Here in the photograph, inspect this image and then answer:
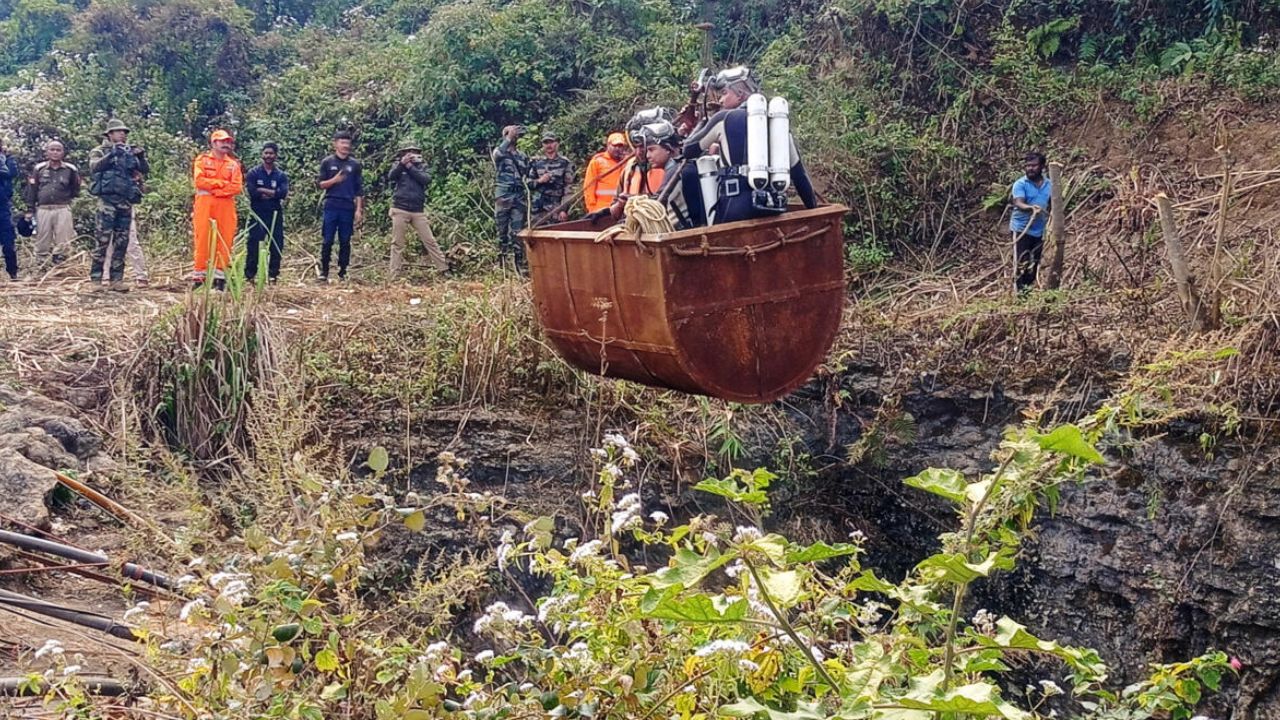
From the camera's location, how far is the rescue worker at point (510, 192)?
459 inches

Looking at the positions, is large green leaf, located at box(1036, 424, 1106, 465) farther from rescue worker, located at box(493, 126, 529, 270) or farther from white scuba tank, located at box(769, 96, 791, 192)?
rescue worker, located at box(493, 126, 529, 270)

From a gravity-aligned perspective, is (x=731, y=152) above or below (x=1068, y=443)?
above

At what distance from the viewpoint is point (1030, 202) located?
9.90 meters

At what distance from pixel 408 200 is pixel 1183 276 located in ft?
21.9

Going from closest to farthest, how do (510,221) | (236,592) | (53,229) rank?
(236,592) → (53,229) → (510,221)

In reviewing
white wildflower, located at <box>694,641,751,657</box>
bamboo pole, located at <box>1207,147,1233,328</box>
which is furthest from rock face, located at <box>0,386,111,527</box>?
bamboo pole, located at <box>1207,147,1233,328</box>

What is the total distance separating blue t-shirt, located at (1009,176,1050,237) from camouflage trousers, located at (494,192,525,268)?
14.7ft

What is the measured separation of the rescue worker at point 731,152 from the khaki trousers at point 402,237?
5.88 meters

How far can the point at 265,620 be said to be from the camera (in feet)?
11.1

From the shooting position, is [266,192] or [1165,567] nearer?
[1165,567]

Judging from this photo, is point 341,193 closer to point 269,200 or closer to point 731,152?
point 269,200

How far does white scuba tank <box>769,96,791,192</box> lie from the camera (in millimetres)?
5891

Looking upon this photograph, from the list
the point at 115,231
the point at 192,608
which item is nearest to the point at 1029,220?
the point at 115,231

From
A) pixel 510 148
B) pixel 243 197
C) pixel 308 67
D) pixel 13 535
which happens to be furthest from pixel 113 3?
pixel 13 535
